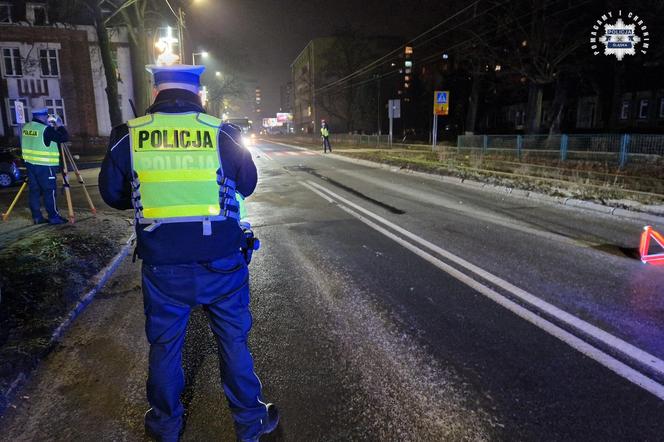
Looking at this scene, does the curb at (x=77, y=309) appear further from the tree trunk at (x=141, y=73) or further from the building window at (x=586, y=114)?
the building window at (x=586, y=114)

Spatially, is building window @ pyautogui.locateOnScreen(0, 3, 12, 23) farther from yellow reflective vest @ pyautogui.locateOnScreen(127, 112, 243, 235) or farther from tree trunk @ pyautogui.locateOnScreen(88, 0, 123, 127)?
yellow reflective vest @ pyautogui.locateOnScreen(127, 112, 243, 235)

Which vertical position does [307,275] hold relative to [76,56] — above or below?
→ below

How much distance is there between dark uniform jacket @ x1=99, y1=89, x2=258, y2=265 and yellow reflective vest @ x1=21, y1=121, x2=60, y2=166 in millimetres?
6543

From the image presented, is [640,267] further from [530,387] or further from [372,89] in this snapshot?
[372,89]

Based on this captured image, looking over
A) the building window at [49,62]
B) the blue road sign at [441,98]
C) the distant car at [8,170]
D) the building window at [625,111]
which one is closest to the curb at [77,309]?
the distant car at [8,170]

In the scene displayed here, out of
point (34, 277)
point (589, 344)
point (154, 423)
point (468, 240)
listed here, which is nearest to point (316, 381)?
point (154, 423)

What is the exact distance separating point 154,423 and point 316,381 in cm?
113

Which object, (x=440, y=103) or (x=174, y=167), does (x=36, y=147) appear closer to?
(x=174, y=167)

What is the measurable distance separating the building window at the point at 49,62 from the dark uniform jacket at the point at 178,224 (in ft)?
145

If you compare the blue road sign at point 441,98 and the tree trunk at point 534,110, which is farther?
the tree trunk at point 534,110

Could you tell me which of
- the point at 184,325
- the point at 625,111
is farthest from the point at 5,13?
the point at 625,111

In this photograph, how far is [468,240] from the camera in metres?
7.16

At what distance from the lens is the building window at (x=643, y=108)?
37375 mm

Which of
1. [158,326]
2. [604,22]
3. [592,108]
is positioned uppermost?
[604,22]
